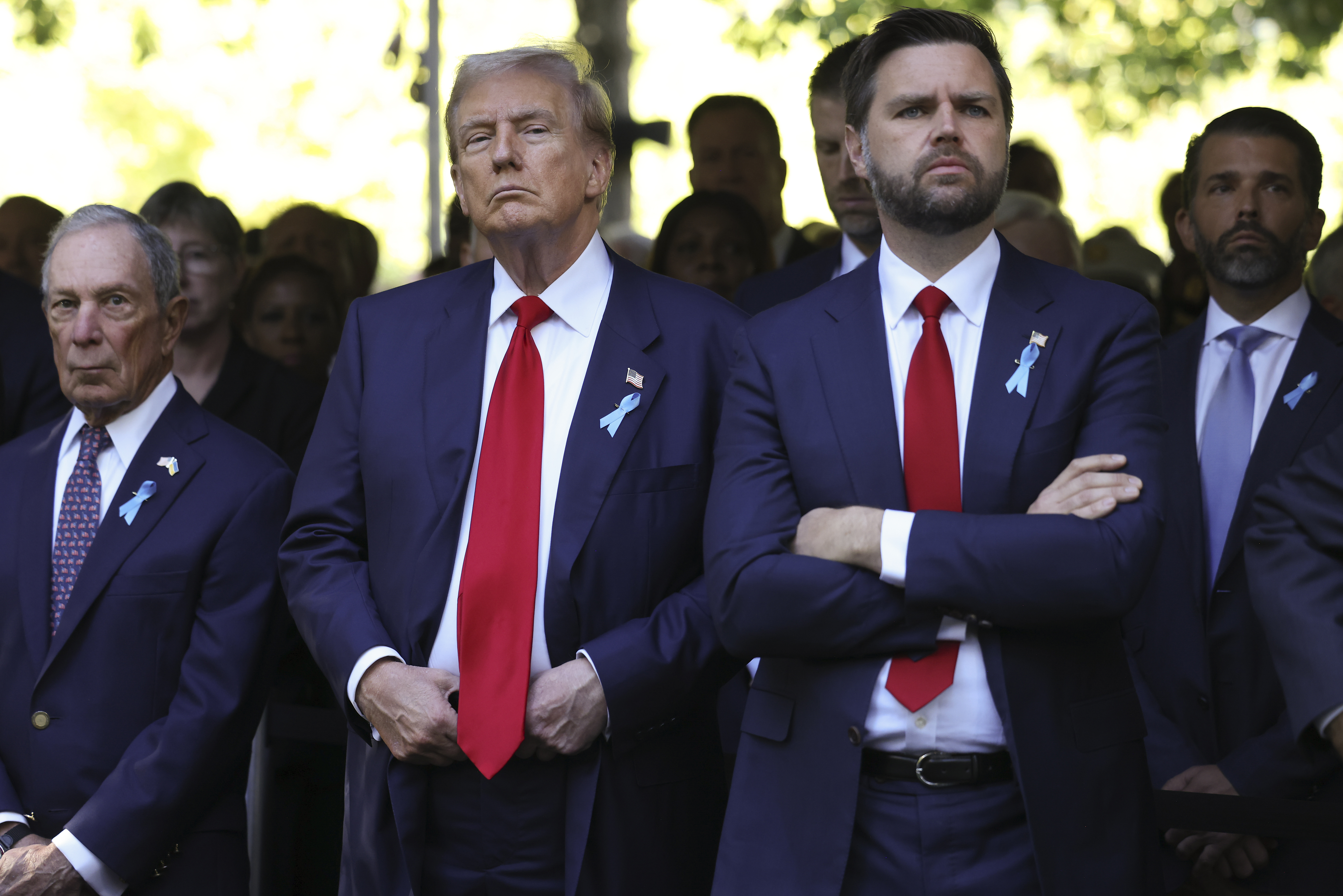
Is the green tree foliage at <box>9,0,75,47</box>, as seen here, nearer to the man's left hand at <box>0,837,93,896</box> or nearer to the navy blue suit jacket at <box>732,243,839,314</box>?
the navy blue suit jacket at <box>732,243,839,314</box>

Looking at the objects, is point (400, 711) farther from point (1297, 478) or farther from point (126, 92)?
point (126, 92)

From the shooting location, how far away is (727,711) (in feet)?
13.1

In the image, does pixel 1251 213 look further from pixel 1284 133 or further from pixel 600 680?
pixel 600 680

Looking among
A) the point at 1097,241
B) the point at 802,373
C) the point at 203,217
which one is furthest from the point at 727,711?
the point at 1097,241

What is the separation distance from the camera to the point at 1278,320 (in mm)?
3900

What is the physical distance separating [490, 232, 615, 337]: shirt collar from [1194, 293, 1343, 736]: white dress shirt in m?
1.59

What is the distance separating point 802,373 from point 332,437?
1.05m

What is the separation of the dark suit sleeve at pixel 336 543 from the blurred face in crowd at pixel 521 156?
1.39 feet

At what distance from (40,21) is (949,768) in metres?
10.2

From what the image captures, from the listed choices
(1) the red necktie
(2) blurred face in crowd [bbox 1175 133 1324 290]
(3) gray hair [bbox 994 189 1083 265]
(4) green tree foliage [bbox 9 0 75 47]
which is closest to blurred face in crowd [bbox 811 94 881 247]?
(3) gray hair [bbox 994 189 1083 265]

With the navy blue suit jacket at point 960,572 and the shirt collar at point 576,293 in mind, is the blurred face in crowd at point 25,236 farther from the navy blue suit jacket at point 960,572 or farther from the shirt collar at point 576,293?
the navy blue suit jacket at point 960,572

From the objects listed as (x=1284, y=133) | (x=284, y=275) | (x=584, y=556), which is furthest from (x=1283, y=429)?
(x=284, y=275)

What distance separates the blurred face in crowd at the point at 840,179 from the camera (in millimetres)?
4633

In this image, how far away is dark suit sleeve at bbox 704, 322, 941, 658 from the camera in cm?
263
